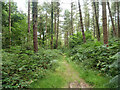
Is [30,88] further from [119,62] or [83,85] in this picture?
[119,62]

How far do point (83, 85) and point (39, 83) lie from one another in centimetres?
190

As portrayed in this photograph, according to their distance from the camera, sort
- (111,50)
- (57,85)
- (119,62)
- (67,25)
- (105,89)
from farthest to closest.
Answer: (67,25)
(111,50)
(57,85)
(105,89)
(119,62)

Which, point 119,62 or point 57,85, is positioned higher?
point 119,62

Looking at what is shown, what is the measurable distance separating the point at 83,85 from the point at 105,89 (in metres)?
0.83

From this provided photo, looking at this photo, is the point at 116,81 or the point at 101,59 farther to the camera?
the point at 101,59

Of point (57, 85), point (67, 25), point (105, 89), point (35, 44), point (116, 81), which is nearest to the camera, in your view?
point (116, 81)


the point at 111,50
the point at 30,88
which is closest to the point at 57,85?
the point at 30,88

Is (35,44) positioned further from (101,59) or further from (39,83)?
→ (101,59)

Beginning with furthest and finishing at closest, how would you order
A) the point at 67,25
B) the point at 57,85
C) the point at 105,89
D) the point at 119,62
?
the point at 67,25 → the point at 57,85 → the point at 105,89 → the point at 119,62

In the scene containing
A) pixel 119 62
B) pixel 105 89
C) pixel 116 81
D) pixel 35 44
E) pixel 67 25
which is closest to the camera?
pixel 116 81

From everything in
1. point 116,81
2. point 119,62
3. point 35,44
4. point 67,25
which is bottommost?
point 116,81

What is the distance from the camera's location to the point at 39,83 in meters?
3.11

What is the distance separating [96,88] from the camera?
2820 mm

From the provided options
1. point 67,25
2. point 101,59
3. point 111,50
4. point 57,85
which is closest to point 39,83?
point 57,85
